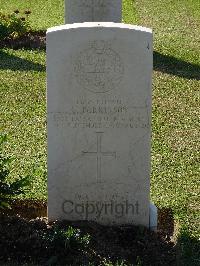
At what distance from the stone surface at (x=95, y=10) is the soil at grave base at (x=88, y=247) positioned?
5.83 m

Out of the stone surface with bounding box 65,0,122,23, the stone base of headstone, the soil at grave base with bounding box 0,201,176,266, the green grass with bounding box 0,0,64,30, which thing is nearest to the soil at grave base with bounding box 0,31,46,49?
the green grass with bounding box 0,0,64,30

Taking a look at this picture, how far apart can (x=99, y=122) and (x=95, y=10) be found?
19.3 ft

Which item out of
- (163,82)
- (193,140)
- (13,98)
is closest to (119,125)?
(193,140)

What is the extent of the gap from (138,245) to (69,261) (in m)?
0.62

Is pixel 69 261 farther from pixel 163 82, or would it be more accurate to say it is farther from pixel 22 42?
pixel 22 42

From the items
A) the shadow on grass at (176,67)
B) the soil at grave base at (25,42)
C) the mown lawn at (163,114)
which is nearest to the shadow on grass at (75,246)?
the mown lawn at (163,114)

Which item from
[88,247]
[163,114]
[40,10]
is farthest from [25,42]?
[88,247]

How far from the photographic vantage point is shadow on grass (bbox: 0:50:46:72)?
1062 centimetres

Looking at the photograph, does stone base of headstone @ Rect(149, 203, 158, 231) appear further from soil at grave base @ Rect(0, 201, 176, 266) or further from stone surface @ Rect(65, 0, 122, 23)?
stone surface @ Rect(65, 0, 122, 23)

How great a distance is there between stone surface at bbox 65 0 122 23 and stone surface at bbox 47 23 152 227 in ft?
19.0

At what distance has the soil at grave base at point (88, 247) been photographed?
5.04 m

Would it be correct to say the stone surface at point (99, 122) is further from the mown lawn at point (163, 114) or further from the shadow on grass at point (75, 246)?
the mown lawn at point (163, 114)

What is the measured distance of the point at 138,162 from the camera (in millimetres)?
5355

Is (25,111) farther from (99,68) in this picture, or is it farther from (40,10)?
(40,10)
